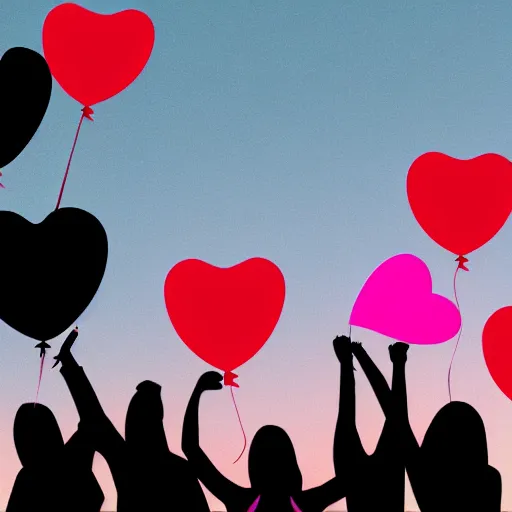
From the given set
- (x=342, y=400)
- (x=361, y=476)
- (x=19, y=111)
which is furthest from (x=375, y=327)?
(x=19, y=111)

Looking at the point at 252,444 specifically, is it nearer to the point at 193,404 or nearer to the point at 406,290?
the point at 193,404

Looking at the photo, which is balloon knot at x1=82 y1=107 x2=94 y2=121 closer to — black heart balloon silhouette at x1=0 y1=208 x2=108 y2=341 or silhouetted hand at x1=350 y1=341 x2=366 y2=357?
black heart balloon silhouette at x1=0 y1=208 x2=108 y2=341

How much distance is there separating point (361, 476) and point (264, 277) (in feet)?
3.34

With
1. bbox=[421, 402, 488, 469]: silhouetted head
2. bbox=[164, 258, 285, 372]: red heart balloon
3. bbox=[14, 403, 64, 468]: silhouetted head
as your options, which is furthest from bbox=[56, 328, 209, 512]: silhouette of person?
bbox=[421, 402, 488, 469]: silhouetted head

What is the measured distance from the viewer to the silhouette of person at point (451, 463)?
310cm

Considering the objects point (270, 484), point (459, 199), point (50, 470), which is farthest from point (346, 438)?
point (459, 199)

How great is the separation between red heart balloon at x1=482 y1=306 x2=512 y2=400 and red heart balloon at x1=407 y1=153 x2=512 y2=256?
15.6 inches

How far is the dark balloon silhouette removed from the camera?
3512mm

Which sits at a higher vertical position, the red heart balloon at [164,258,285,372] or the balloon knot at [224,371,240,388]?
the red heart balloon at [164,258,285,372]

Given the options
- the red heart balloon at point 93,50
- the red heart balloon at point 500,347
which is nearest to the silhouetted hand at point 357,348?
the red heart balloon at point 500,347

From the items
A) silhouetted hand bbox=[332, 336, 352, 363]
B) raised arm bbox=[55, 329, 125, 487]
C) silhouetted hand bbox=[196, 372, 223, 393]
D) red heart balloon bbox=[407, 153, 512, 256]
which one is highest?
red heart balloon bbox=[407, 153, 512, 256]

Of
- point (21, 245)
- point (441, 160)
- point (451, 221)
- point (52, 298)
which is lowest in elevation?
point (52, 298)

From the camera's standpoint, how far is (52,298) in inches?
131

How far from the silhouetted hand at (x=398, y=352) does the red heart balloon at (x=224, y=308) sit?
557 millimetres
